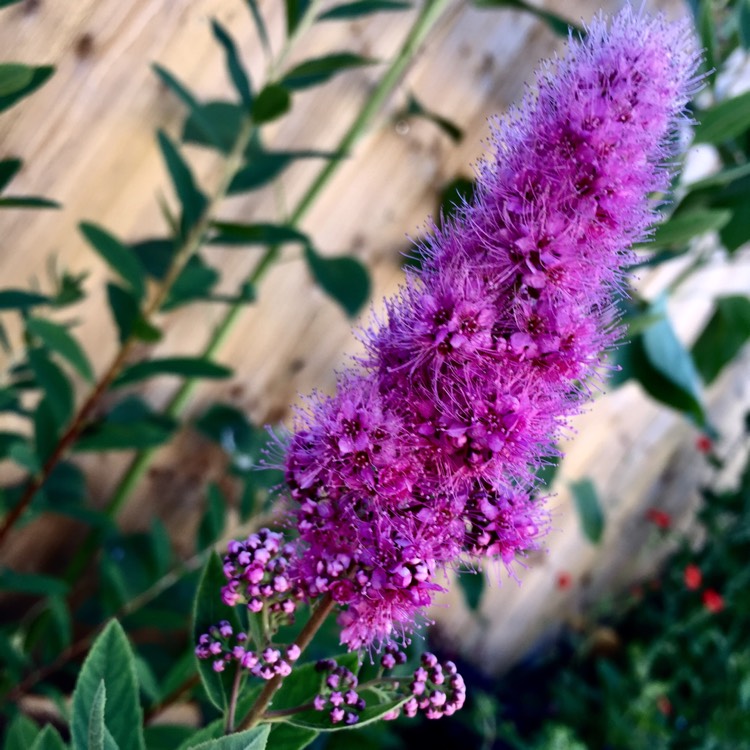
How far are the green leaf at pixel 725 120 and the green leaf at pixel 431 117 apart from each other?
0.60 m

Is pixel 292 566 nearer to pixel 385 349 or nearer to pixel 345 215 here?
pixel 385 349

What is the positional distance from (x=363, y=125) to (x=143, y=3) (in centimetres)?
34

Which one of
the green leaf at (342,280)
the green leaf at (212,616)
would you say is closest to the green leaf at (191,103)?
the green leaf at (342,280)

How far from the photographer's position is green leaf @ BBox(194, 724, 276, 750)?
35 centimetres

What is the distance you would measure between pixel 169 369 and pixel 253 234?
19cm

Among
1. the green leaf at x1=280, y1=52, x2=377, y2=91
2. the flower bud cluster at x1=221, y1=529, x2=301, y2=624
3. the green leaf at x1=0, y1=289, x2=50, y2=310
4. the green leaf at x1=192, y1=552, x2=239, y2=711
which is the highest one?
the green leaf at x1=280, y1=52, x2=377, y2=91

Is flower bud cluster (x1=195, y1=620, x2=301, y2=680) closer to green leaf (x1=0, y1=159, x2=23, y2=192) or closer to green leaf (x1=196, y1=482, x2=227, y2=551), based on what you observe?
green leaf (x1=0, y1=159, x2=23, y2=192)

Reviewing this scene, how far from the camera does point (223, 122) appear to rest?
975mm

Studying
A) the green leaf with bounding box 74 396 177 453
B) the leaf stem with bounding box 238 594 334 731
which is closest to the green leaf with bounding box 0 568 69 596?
the green leaf with bounding box 74 396 177 453

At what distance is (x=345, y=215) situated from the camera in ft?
4.25

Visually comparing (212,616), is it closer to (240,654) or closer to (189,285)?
(240,654)

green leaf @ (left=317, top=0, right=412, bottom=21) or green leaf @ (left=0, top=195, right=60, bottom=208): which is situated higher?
green leaf @ (left=317, top=0, right=412, bottom=21)

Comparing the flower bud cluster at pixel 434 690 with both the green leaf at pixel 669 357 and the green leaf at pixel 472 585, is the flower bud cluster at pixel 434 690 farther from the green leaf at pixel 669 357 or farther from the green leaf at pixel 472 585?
the green leaf at pixel 669 357

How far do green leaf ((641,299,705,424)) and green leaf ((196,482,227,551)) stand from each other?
63 centimetres
